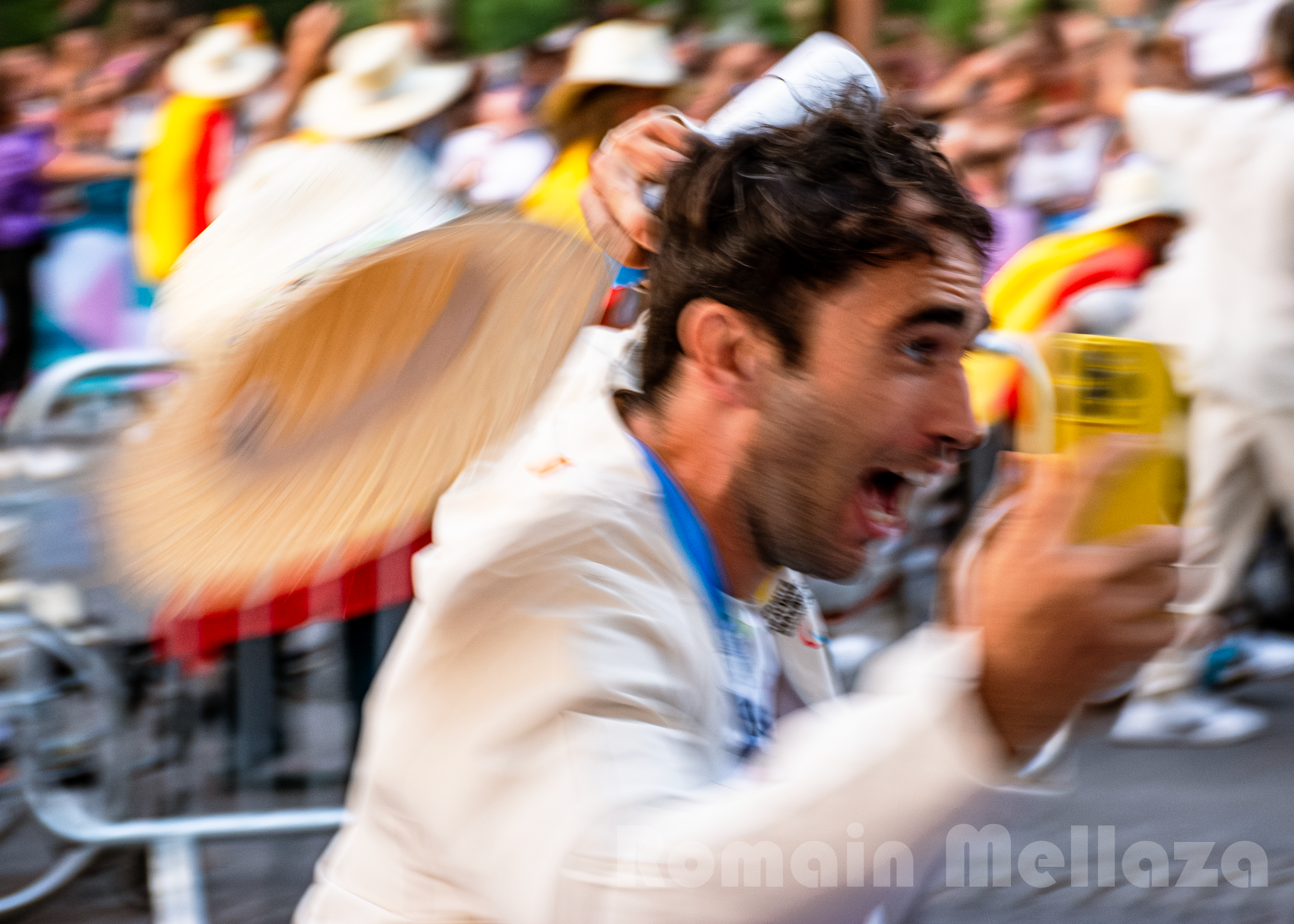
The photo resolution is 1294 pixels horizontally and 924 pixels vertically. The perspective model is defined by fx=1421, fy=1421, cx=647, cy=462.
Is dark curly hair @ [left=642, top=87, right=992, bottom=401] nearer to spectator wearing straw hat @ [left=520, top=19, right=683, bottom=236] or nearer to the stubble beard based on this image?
the stubble beard

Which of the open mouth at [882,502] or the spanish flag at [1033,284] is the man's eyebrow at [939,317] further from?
the spanish flag at [1033,284]

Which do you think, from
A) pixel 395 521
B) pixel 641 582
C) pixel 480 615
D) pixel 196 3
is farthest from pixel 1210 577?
pixel 196 3

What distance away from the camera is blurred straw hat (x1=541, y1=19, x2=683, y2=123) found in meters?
4.15

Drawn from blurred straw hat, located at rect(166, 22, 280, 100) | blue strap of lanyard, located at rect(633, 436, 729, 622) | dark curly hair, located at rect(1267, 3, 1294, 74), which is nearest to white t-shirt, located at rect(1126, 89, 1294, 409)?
dark curly hair, located at rect(1267, 3, 1294, 74)

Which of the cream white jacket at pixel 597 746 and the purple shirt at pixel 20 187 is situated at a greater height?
the cream white jacket at pixel 597 746

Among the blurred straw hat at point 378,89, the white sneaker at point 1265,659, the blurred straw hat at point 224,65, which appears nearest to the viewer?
the blurred straw hat at point 378,89

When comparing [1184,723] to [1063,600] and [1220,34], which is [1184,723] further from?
[1063,600]

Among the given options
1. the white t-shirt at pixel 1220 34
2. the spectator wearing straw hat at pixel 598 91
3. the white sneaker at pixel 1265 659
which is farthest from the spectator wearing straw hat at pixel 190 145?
the white sneaker at pixel 1265 659

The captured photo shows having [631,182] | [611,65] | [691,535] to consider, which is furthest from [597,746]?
[611,65]

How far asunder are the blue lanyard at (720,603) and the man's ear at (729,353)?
10 cm

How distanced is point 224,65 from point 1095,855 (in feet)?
12.9

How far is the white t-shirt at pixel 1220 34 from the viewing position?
16.5 feet

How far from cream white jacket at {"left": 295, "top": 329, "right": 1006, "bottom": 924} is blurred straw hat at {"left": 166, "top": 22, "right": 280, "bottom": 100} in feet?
13.2

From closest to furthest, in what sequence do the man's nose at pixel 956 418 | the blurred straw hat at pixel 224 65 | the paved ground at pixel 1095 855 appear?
the man's nose at pixel 956 418
the paved ground at pixel 1095 855
the blurred straw hat at pixel 224 65
